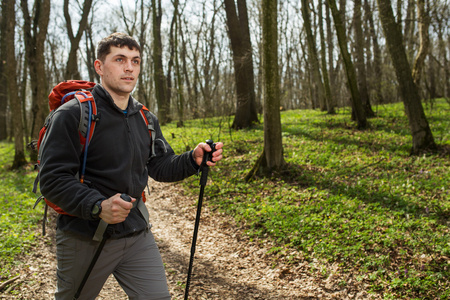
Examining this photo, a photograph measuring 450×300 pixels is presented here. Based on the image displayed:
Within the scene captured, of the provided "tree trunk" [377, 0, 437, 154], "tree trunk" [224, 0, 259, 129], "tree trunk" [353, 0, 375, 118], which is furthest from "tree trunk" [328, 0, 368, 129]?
"tree trunk" [224, 0, 259, 129]

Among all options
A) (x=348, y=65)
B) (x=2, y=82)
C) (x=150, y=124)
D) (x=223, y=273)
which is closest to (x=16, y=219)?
(x=223, y=273)

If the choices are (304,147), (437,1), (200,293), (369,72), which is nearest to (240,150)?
(304,147)

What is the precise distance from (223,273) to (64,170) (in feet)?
12.8

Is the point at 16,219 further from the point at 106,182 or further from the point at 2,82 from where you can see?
the point at 2,82

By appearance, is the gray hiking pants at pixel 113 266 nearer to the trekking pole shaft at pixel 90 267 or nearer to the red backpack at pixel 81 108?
the trekking pole shaft at pixel 90 267

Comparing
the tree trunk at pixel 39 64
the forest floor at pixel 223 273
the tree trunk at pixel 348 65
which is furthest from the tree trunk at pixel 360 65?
A: the tree trunk at pixel 39 64

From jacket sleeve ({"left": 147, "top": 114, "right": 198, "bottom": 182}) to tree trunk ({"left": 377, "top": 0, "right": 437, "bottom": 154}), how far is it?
802 cm

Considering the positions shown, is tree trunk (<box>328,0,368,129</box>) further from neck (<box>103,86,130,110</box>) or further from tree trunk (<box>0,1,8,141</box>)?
tree trunk (<box>0,1,8,141</box>)

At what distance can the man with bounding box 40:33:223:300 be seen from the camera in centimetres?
211

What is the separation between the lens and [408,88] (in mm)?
9000

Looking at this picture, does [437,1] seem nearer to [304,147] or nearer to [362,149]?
[362,149]

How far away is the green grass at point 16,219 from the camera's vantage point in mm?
5578

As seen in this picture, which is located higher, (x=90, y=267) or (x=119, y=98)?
(x=119, y=98)

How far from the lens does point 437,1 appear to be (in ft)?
35.1
